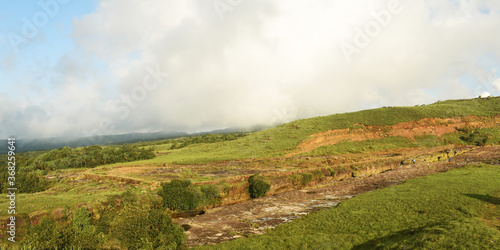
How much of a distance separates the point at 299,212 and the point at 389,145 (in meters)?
52.9

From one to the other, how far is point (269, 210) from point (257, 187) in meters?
7.02

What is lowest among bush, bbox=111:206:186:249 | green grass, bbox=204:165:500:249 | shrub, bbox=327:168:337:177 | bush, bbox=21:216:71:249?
shrub, bbox=327:168:337:177

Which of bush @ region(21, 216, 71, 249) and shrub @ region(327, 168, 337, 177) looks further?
shrub @ region(327, 168, 337, 177)

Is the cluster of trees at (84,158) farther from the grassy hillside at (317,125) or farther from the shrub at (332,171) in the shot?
the shrub at (332,171)

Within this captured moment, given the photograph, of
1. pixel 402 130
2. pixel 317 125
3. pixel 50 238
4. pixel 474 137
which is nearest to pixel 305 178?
pixel 50 238

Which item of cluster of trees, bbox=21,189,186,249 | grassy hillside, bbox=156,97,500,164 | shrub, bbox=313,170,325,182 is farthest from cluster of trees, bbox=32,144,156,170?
cluster of trees, bbox=21,189,186,249

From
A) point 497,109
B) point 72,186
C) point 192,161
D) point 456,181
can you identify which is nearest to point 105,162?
point 192,161

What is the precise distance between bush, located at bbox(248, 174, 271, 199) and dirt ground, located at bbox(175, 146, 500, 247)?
1360mm

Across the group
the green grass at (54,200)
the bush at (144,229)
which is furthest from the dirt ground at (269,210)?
the green grass at (54,200)

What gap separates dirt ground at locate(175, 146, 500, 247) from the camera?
20.3 metres

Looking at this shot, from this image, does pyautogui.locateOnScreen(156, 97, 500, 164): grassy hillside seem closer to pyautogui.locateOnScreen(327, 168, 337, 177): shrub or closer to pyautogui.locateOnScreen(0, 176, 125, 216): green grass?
pyautogui.locateOnScreen(327, 168, 337, 177): shrub

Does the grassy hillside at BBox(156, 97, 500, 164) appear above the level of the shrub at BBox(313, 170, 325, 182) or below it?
above

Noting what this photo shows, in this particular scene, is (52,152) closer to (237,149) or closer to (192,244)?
(237,149)

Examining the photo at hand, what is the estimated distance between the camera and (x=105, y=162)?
211ft
